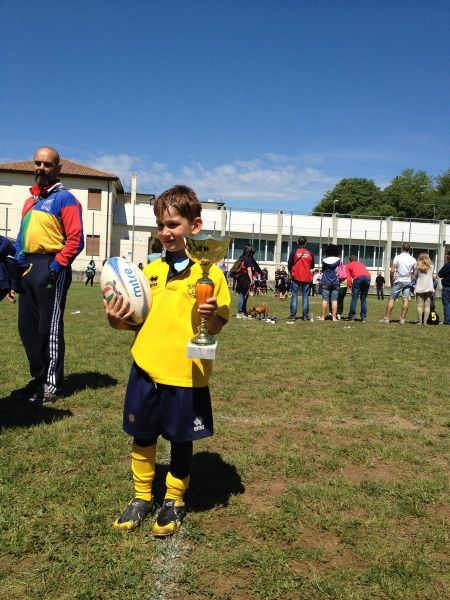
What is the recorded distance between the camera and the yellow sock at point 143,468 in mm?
2787

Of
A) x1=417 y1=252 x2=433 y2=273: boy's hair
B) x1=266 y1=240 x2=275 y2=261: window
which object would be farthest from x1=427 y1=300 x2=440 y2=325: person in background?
x1=266 y1=240 x2=275 y2=261: window

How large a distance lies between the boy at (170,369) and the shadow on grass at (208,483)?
222 millimetres

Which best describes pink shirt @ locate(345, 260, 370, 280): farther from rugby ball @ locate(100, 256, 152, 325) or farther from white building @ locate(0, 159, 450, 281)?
white building @ locate(0, 159, 450, 281)

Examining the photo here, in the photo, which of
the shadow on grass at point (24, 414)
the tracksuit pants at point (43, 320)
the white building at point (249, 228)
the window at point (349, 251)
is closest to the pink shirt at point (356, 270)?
the tracksuit pants at point (43, 320)

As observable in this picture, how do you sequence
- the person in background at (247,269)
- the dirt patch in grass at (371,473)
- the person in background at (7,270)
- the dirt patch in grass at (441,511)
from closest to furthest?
the dirt patch in grass at (441,511)
the dirt patch in grass at (371,473)
the person in background at (7,270)
the person in background at (247,269)

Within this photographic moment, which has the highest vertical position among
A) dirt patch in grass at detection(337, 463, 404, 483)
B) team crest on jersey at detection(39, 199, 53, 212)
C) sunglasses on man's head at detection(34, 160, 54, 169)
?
sunglasses on man's head at detection(34, 160, 54, 169)

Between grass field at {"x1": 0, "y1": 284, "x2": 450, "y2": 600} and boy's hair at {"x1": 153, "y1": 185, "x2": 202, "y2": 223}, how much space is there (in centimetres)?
180

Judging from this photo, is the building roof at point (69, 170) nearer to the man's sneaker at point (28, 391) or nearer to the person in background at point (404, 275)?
the person in background at point (404, 275)

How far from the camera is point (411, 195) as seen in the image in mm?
71062

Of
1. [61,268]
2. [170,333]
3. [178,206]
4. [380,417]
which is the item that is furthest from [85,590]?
[380,417]

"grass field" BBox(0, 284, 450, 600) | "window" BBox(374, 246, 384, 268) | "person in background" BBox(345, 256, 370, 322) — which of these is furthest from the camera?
"window" BBox(374, 246, 384, 268)

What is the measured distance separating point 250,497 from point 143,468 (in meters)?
0.80

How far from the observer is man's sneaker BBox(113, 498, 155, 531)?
268 centimetres

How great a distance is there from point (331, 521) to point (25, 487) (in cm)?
196
